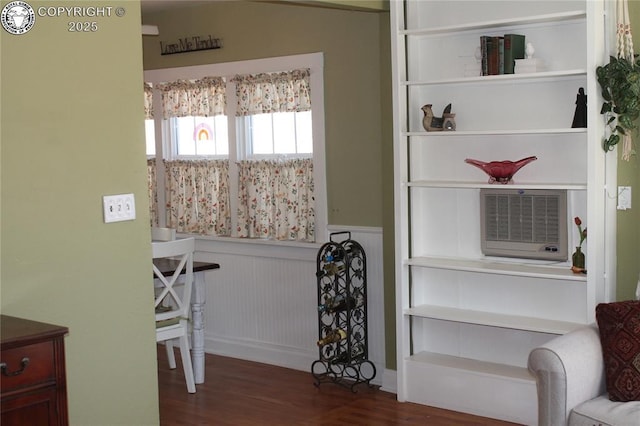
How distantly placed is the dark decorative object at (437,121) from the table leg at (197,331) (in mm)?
1862

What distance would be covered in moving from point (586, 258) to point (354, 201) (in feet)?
5.65

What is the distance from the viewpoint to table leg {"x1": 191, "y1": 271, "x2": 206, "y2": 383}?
225 inches

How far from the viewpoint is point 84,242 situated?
3807mm

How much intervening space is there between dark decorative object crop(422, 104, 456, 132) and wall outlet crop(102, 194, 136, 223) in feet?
6.02

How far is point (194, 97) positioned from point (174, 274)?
1740 millimetres

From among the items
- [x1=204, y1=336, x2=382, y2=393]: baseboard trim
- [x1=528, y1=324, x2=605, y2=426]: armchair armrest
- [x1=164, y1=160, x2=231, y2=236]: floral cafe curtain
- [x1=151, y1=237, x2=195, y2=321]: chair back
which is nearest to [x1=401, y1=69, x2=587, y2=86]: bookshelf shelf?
[x1=528, y1=324, x2=605, y2=426]: armchair armrest

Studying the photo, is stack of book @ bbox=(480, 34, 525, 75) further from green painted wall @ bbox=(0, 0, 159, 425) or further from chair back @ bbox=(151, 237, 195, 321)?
chair back @ bbox=(151, 237, 195, 321)

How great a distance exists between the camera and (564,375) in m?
3.52

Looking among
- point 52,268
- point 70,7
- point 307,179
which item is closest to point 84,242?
point 52,268

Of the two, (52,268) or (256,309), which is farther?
(256,309)

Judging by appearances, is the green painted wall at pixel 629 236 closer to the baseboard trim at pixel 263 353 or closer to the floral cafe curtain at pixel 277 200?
the baseboard trim at pixel 263 353

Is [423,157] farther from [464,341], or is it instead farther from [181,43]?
[181,43]

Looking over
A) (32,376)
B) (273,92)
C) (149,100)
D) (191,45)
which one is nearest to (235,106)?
(273,92)

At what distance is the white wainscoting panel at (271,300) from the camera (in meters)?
5.64
